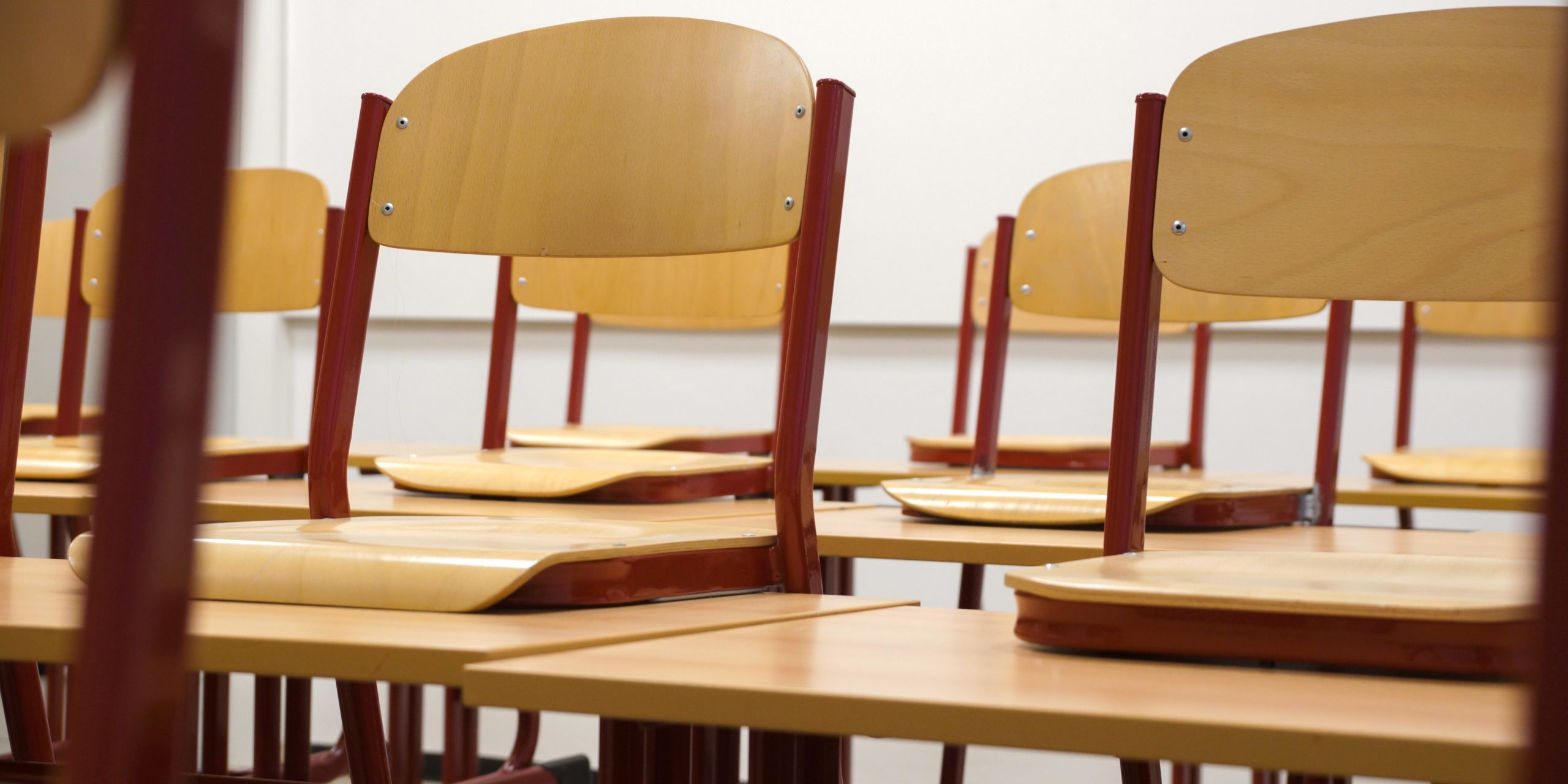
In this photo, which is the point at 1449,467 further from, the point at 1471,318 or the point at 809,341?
the point at 809,341

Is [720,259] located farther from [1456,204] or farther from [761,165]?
[1456,204]

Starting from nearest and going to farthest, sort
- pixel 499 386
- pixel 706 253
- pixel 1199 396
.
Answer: pixel 706 253
pixel 499 386
pixel 1199 396

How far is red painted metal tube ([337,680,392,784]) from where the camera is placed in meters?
0.99

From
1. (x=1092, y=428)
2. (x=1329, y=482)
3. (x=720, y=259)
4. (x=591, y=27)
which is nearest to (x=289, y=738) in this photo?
(x=720, y=259)

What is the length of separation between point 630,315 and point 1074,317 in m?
0.78

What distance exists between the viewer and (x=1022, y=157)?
3.35 m

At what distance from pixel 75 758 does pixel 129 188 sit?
0.10m

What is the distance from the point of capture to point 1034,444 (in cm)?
247

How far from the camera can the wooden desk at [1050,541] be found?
1102 millimetres

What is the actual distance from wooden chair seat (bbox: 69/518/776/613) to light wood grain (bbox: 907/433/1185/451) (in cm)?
160

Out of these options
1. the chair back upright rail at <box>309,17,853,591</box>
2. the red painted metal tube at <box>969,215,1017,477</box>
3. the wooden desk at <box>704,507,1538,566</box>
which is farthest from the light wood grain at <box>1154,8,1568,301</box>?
the red painted metal tube at <box>969,215,1017,477</box>

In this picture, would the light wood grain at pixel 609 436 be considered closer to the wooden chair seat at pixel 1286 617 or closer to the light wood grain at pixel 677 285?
the light wood grain at pixel 677 285

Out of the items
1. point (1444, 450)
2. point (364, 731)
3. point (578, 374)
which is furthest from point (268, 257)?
point (1444, 450)

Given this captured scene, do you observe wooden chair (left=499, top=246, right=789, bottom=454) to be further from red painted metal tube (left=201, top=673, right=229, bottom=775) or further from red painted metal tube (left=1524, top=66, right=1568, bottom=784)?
red painted metal tube (left=1524, top=66, right=1568, bottom=784)
